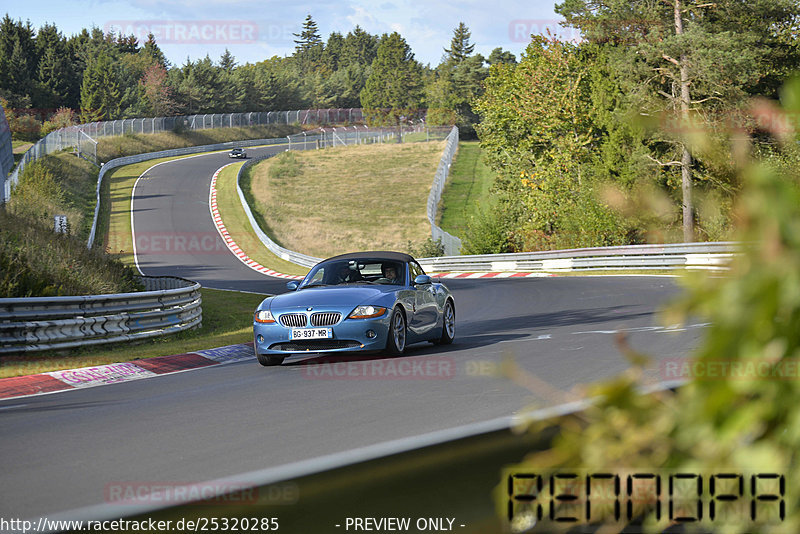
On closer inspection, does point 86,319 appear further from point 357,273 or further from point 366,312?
point 366,312

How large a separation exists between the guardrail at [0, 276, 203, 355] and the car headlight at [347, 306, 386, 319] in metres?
5.25

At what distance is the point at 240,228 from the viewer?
196ft

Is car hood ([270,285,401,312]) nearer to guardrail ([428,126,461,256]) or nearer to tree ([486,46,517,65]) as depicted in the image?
guardrail ([428,126,461,256])

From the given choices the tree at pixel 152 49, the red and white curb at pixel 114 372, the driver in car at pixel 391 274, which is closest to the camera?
the red and white curb at pixel 114 372

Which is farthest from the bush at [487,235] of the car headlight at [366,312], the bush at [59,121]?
the bush at [59,121]

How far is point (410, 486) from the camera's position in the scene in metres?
3.13

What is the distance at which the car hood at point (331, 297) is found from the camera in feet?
40.3

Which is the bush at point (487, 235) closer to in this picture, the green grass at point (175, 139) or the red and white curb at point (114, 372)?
the red and white curb at point (114, 372)

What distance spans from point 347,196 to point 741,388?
237ft

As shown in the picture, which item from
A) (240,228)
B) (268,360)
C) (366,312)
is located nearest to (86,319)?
(268,360)

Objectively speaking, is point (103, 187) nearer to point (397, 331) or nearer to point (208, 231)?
point (208, 231)

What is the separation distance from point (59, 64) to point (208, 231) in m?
61.0

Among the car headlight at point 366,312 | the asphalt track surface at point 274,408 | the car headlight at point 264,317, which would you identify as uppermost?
the car headlight at point 366,312

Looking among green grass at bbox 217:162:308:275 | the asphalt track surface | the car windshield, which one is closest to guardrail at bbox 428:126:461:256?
green grass at bbox 217:162:308:275
